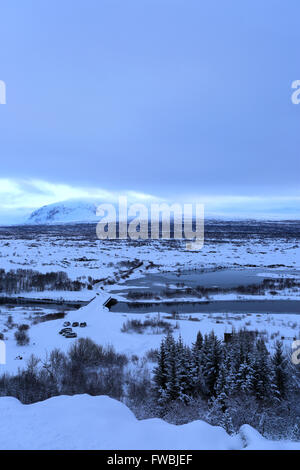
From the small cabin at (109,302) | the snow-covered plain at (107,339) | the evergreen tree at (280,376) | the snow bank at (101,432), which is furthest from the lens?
the small cabin at (109,302)

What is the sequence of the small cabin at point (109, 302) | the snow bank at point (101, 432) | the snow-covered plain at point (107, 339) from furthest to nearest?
the small cabin at point (109, 302), the snow-covered plain at point (107, 339), the snow bank at point (101, 432)

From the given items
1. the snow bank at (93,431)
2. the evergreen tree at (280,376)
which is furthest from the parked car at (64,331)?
the evergreen tree at (280,376)

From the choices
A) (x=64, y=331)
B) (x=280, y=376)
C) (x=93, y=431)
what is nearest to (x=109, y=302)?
(x=64, y=331)

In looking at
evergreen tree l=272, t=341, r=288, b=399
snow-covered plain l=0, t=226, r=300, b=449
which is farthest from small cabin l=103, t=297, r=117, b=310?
evergreen tree l=272, t=341, r=288, b=399

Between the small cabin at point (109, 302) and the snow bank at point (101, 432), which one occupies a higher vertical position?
the snow bank at point (101, 432)

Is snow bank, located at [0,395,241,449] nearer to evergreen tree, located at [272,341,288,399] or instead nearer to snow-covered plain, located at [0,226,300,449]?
snow-covered plain, located at [0,226,300,449]

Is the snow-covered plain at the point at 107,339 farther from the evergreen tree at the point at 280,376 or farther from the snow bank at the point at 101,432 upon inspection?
the evergreen tree at the point at 280,376

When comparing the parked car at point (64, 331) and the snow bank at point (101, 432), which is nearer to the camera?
the snow bank at point (101, 432)

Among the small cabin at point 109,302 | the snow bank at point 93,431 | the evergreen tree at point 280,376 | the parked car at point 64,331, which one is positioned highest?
the snow bank at point 93,431

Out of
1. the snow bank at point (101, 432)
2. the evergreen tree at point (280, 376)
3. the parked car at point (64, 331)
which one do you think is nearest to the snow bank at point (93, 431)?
the snow bank at point (101, 432)
